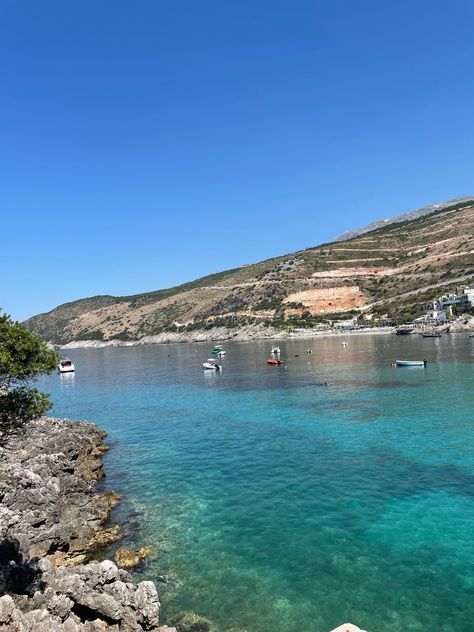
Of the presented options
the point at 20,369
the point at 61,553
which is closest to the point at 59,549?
the point at 61,553

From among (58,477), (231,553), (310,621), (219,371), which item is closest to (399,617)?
(310,621)

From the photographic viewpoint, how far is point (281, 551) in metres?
18.3

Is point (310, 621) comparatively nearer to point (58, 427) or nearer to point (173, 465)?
point (173, 465)

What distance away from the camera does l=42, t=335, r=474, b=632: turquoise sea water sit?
15.0 m

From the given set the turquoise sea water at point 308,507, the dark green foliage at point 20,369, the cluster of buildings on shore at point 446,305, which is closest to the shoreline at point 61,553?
the dark green foliage at point 20,369

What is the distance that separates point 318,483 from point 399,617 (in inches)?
446

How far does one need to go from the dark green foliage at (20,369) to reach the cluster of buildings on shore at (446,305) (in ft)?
491

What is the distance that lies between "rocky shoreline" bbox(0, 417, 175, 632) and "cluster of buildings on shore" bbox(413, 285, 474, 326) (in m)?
138

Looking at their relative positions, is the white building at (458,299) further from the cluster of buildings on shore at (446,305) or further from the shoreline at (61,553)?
the shoreline at (61,553)

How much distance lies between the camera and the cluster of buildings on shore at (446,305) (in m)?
147

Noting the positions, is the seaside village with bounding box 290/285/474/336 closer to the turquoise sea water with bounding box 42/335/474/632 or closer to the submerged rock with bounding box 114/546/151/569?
the turquoise sea water with bounding box 42/335/474/632

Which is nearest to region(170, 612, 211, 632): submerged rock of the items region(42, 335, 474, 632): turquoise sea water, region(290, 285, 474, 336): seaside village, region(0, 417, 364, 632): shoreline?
region(0, 417, 364, 632): shoreline

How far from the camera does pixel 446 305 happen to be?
152 m

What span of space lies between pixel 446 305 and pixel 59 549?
153627 millimetres
